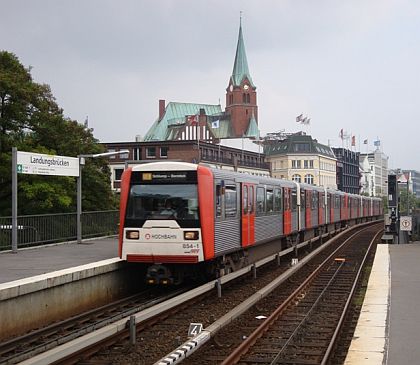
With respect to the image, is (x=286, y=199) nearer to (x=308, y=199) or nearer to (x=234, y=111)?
(x=308, y=199)

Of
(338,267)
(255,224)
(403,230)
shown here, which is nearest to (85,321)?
(255,224)

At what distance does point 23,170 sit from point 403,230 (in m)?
17.2

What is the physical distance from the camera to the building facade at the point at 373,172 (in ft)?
506

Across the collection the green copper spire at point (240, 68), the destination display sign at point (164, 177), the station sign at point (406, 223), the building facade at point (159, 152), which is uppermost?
the green copper spire at point (240, 68)

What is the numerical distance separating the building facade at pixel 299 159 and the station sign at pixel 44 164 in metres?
86.5

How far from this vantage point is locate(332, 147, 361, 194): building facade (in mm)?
127125

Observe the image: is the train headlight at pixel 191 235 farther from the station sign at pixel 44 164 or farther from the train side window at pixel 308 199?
the train side window at pixel 308 199

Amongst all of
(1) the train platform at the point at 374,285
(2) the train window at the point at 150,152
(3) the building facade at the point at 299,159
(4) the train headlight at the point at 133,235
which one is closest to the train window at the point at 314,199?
(1) the train platform at the point at 374,285

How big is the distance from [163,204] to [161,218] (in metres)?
0.32

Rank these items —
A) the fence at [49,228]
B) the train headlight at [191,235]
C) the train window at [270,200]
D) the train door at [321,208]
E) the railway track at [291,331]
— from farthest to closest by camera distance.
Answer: the train door at [321,208] < the train window at [270,200] < the fence at [49,228] < the train headlight at [191,235] < the railway track at [291,331]

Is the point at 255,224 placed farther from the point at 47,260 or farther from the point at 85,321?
the point at 85,321

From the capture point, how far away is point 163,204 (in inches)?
550

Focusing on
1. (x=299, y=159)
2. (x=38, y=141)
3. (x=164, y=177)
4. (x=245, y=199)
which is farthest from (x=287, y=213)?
(x=299, y=159)

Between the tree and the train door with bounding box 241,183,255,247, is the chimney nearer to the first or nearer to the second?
the tree
